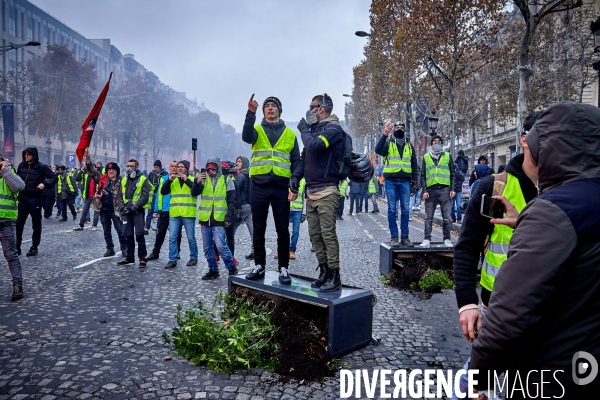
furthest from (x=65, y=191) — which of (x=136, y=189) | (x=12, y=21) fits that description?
(x=12, y=21)

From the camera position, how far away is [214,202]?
770cm

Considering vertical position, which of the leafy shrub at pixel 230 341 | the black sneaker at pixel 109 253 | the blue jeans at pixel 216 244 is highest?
the blue jeans at pixel 216 244

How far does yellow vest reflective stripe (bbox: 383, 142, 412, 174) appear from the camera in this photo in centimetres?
805

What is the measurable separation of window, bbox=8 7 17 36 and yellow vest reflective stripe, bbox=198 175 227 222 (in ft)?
181

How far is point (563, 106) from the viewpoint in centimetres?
160

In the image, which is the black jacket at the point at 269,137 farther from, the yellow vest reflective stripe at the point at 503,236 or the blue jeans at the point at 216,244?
the yellow vest reflective stripe at the point at 503,236

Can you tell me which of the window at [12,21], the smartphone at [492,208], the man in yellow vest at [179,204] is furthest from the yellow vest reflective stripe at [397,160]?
the window at [12,21]

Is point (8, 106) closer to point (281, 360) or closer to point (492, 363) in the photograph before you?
point (281, 360)

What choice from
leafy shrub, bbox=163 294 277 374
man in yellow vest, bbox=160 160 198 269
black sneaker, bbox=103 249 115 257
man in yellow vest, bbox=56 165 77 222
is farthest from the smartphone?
man in yellow vest, bbox=56 165 77 222

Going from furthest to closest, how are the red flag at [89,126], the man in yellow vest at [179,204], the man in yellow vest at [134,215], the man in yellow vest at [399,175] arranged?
1. the man in yellow vest at [134,215]
2. the man in yellow vest at [179,204]
3. the man in yellow vest at [399,175]
4. the red flag at [89,126]

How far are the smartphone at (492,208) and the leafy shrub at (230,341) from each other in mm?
2312

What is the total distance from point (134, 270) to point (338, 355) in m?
5.25

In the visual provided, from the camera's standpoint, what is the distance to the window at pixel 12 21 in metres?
50.7

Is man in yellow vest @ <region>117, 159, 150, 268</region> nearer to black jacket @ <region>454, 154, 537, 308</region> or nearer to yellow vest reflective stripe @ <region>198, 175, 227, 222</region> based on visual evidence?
yellow vest reflective stripe @ <region>198, 175, 227, 222</region>
